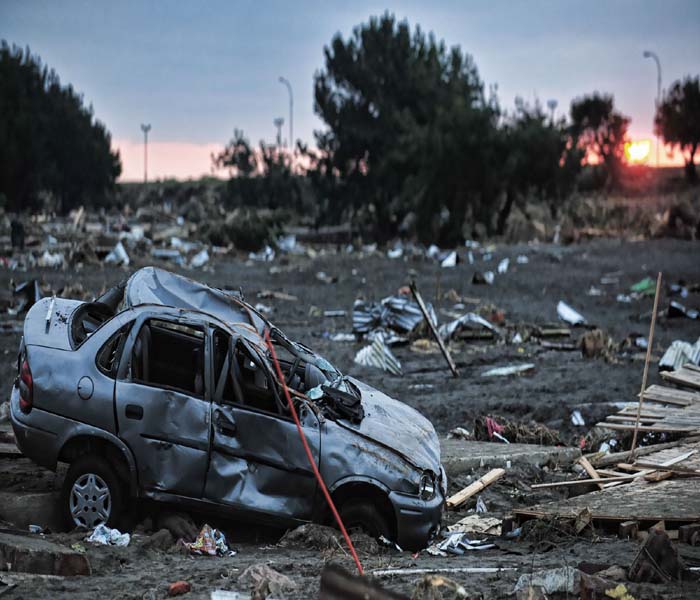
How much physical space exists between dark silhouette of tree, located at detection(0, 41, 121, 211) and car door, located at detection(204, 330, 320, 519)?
47.4 meters

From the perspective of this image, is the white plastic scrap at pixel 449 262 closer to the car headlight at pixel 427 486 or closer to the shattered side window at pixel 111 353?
the car headlight at pixel 427 486

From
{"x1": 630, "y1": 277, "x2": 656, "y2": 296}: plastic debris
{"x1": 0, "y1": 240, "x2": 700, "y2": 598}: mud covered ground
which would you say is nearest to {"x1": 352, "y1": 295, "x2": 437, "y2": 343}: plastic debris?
{"x1": 0, "y1": 240, "x2": 700, "y2": 598}: mud covered ground

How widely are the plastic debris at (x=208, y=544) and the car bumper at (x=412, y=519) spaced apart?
1264mm

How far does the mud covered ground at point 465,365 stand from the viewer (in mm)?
5938

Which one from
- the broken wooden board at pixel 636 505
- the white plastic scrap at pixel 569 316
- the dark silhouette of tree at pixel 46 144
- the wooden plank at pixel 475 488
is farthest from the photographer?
the dark silhouette of tree at pixel 46 144

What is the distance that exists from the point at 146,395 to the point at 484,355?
10639 mm

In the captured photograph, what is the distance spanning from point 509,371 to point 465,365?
104 centimetres

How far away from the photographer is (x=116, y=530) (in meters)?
6.58

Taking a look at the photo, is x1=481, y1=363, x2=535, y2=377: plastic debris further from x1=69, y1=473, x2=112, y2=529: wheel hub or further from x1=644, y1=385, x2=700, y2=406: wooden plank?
x1=69, y1=473, x2=112, y2=529: wheel hub

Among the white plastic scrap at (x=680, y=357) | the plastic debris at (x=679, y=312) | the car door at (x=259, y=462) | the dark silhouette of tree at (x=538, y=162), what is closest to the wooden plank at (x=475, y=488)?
the car door at (x=259, y=462)

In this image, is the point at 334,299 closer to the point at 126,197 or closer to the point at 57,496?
the point at 57,496

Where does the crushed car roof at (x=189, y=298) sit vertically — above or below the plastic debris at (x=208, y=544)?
above

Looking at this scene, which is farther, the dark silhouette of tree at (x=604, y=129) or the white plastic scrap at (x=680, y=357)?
the dark silhouette of tree at (x=604, y=129)

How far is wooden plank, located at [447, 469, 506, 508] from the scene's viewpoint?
8.62 m
